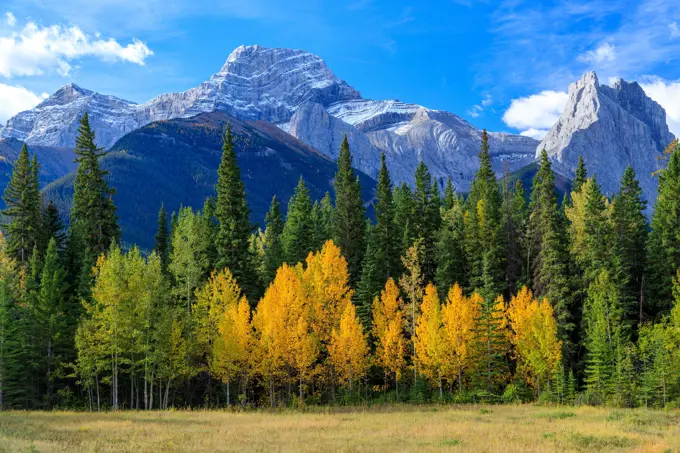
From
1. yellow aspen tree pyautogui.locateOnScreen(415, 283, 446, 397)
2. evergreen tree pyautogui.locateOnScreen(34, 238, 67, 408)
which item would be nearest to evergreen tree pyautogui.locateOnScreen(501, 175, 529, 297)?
yellow aspen tree pyautogui.locateOnScreen(415, 283, 446, 397)

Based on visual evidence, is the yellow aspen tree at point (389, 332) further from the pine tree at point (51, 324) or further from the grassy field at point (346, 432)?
the pine tree at point (51, 324)

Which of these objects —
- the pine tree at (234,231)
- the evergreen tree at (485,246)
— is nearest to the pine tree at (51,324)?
the pine tree at (234,231)

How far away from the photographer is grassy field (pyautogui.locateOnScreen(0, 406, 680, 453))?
24578 millimetres

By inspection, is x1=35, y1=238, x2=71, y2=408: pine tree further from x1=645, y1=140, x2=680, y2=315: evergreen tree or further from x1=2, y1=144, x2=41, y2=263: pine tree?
x1=645, y1=140, x2=680, y2=315: evergreen tree

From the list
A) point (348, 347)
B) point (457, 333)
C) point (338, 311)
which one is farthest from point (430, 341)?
point (338, 311)

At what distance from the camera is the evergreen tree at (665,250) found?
2394 inches

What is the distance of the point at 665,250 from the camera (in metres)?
62.1

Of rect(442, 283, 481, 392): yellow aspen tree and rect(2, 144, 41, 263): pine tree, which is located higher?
rect(2, 144, 41, 263): pine tree

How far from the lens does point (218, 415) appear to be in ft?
137

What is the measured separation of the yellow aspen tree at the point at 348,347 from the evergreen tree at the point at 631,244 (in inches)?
1122

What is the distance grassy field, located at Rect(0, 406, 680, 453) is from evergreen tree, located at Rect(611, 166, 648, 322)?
74.6 feet

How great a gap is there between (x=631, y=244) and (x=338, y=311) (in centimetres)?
3393

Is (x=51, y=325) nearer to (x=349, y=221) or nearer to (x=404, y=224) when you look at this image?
(x=349, y=221)

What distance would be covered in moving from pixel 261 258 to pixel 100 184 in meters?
22.2
